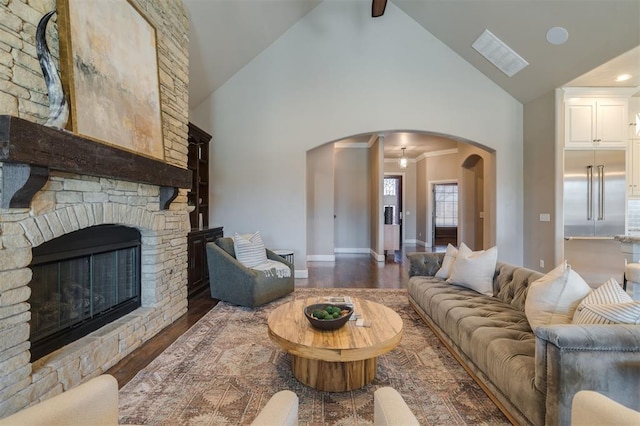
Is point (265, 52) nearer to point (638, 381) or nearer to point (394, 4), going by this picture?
point (394, 4)

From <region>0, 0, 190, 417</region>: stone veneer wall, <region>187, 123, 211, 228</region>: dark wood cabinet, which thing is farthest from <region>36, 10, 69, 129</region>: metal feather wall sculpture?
<region>187, 123, 211, 228</region>: dark wood cabinet

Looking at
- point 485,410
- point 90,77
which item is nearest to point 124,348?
point 90,77

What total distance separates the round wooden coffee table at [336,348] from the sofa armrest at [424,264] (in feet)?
5.08

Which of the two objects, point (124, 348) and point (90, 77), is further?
point (124, 348)

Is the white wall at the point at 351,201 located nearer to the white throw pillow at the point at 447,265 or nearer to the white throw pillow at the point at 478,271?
the white throw pillow at the point at 447,265

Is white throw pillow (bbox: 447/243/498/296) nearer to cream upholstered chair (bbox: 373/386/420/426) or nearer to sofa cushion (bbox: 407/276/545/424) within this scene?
sofa cushion (bbox: 407/276/545/424)

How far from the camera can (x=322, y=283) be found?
4879 millimetres

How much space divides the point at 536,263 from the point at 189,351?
17.2ft

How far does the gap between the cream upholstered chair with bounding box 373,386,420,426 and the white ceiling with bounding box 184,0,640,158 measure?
14.1ft

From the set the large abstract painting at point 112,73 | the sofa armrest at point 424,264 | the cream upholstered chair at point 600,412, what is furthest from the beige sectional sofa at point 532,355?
the large abstract painting at point 112,73

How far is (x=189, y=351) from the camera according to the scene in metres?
2.50

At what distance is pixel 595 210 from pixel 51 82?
247 inches

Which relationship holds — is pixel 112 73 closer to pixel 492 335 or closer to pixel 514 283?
pixel 492 335

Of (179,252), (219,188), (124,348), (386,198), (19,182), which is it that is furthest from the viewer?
(386,198)
